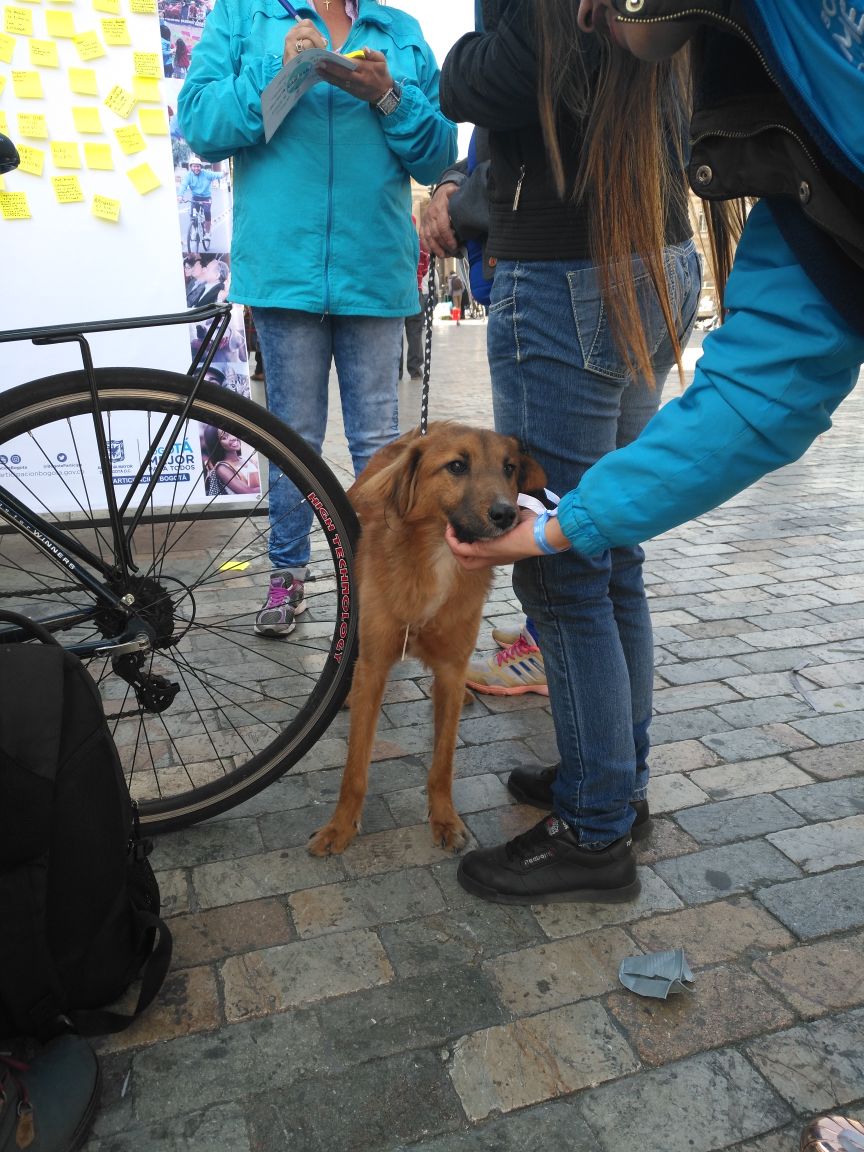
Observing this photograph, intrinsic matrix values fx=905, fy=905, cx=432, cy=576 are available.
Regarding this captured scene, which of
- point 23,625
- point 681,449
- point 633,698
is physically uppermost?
point 681,449

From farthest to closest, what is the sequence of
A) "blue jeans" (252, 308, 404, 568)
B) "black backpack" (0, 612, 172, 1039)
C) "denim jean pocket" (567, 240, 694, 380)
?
"blue jeans" (252, 308, 404, 568) < "denim jean pocket" (567, 240, 694, 380) < "black backpack" (0, 612, 172, 1039)

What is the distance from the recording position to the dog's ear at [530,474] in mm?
2340

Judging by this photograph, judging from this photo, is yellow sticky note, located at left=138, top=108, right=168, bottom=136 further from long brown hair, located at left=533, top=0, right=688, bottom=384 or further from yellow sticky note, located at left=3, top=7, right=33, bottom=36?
long brown hair, located at left=533, top=0, right=688, bottom=384

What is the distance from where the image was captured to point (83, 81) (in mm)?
4922

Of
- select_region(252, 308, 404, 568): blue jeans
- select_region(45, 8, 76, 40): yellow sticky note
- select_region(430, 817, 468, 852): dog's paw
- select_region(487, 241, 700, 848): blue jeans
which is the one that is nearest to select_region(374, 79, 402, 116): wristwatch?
select_region(252, 308, 404, 568): blue jeans

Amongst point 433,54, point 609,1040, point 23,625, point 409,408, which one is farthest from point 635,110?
point 409,408

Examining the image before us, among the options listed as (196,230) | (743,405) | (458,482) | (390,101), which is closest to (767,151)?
(743,405)

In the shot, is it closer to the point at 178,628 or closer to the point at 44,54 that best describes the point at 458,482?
the point at 178,628

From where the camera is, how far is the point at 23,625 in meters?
2.14

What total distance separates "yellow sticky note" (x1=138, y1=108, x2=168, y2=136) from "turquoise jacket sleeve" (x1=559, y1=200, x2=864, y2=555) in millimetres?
4509

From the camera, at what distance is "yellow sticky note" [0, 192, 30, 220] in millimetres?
4973

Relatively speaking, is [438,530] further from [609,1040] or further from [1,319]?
[1,319]

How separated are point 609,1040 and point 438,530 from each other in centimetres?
139

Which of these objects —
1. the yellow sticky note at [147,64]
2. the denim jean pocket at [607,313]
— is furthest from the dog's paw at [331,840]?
the yellow sticky note at [147,64]
